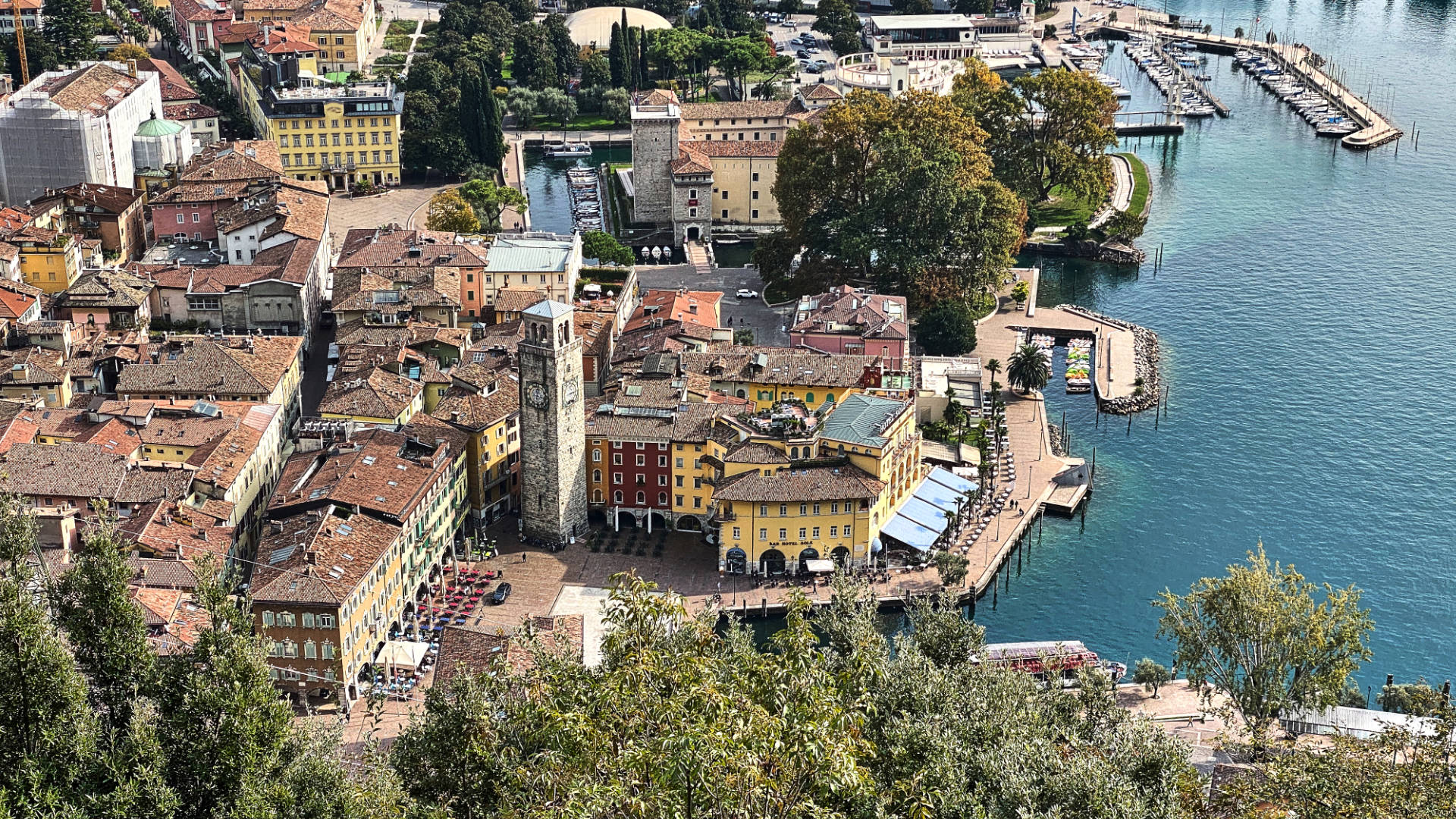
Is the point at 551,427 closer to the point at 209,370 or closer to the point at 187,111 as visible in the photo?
the point at 209,370

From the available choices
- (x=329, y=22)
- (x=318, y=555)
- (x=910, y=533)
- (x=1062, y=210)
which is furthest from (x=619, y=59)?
(x=318, y=555)

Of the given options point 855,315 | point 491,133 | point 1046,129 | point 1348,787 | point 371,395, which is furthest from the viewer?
point 491,133

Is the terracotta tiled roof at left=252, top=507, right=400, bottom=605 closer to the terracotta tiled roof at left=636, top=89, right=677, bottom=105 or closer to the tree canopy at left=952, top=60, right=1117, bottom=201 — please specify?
the terracotta tiled roof at left=636, top=89, right=677, bottom=105

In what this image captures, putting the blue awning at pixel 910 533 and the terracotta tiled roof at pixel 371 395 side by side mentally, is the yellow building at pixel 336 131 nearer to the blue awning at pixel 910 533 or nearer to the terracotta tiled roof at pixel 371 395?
the terracotta tiled roof at pixel 371 395

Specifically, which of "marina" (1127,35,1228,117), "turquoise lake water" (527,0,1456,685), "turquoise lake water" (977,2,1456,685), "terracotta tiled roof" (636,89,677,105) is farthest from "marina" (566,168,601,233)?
"marina" (1127,35,1228,117)

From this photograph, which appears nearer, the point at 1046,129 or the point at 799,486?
the point at 799,486
